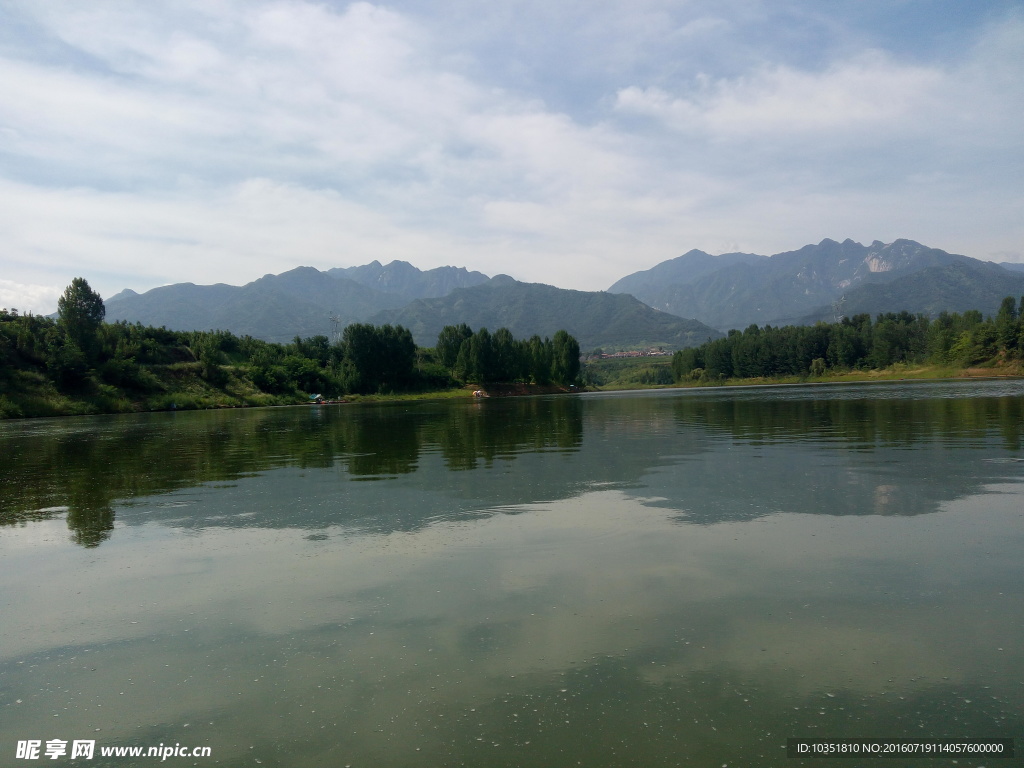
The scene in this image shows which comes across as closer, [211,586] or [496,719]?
[496,719]

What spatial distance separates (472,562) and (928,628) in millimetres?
7087

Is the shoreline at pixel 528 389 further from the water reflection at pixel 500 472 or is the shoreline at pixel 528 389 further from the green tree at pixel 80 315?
the water reflection at pixel 500 472

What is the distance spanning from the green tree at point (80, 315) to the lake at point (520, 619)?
97157 millimetres

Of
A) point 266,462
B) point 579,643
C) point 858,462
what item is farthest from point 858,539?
point 266,462

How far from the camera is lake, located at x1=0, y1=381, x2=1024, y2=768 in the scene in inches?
249

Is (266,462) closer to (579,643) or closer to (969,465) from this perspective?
(579,643)

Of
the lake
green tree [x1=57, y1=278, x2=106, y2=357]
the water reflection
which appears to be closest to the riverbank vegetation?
green tree [x1=57, y1=278, x2=106, y2=357]

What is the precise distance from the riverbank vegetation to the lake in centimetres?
9041

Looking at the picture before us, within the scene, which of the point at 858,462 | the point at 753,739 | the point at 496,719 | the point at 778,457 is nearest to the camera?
the point at 753,739

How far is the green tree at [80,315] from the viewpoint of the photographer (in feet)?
331

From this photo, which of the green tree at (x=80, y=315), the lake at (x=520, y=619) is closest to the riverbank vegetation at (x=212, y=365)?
the green tree at (x=80, y=315)

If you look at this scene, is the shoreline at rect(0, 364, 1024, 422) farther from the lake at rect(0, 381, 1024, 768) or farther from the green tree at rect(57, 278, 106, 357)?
the lake at rect(0, 381, 1024, 768)

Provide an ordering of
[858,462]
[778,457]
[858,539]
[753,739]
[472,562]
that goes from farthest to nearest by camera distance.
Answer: [778,457] → [858,462] → [858,539] → [472,562] → [753,739]

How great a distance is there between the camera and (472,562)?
11781 millimetres
